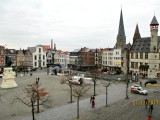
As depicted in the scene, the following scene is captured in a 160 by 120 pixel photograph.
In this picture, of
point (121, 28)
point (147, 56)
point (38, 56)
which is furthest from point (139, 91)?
point (38, 56)

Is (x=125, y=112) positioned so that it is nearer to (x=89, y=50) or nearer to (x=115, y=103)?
(x=115, y=103)

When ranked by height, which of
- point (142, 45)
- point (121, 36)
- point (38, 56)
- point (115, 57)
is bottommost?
point (115, 57)

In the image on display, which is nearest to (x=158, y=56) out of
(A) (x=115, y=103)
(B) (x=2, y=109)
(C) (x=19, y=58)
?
(A) (x=115, y=103)

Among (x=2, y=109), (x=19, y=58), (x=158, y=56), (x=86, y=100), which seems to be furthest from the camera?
(x=19, y=58)

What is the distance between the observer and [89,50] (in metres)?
116

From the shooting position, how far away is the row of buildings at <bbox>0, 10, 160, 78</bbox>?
72625 millimetres

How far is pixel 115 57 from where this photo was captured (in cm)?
10025

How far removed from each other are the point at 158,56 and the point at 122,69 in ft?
76.1

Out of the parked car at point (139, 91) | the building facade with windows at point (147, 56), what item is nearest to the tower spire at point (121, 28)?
the building facade with windows at point (147, 56)

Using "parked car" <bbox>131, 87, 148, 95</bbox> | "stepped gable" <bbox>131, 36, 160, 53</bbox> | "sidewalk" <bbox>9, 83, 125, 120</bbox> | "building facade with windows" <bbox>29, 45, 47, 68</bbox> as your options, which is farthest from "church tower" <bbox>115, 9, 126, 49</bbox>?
"sidewalk" <bbox>9, 83, 125, 120</bbox>

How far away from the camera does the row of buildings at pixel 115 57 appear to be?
72.6 metres

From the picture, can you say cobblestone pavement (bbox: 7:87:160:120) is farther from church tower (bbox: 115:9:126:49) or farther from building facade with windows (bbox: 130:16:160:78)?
church tower (bbox: 115:9:126:49)

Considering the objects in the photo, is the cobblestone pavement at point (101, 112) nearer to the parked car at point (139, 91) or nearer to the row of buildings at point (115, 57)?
the parked car at point (139, 91)

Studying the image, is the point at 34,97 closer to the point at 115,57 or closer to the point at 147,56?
the point at 147,56
